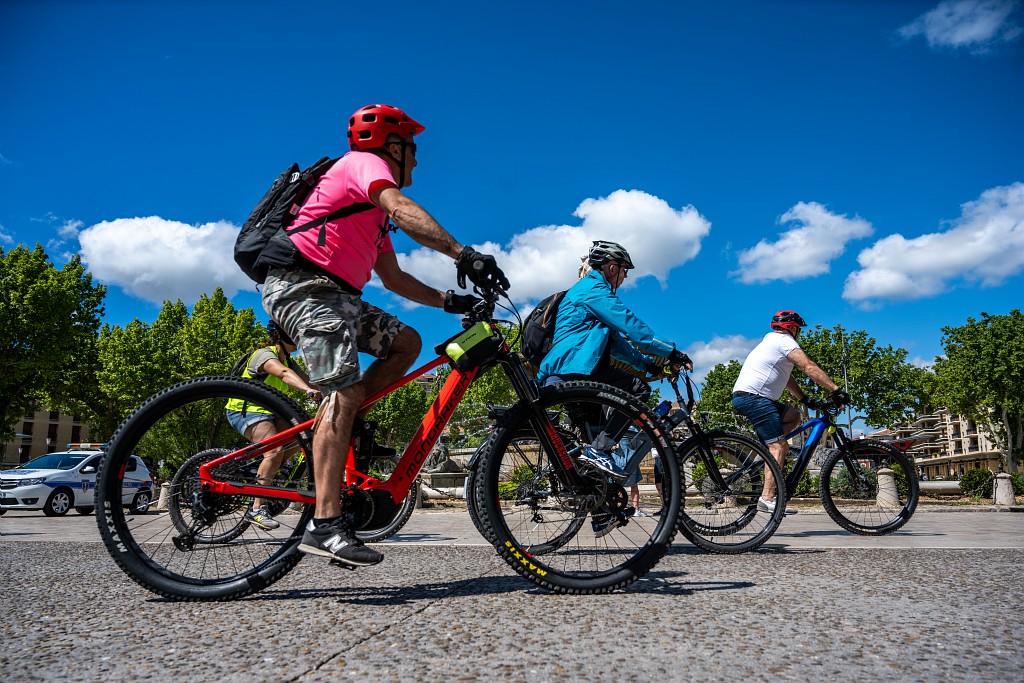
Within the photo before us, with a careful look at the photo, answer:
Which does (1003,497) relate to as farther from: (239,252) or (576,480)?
(239,252)

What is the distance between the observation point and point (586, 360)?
16.4ft

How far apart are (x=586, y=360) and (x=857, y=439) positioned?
324 cm

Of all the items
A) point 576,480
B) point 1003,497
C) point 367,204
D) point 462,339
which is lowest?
point 1003,497

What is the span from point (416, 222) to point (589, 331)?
248 cm

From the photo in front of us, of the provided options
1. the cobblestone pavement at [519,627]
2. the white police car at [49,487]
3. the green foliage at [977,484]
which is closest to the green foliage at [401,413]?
the white police car at [49,487]

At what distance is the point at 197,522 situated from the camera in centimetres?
306

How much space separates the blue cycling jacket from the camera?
16.1ft

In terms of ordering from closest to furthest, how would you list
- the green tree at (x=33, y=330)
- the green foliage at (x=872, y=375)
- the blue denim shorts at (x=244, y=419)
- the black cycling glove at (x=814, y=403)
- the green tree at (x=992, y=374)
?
the blue denim shorts at (x=244, y=419)
the black cycling glove at (x=814, y=403)
the green tree at (x=33, y=330)
the green tree at (x=992, y=374)
the green foliage at (x=872, y=375)

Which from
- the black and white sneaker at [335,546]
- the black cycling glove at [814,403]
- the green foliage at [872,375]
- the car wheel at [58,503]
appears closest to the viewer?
the black and white sneaker at [335,546]

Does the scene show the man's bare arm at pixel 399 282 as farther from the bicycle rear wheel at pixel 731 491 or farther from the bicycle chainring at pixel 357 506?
the bicycle rear wheel at pixel 731 491

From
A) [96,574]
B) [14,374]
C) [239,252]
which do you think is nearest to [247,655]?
[239,252]

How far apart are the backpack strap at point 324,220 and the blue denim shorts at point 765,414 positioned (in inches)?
178

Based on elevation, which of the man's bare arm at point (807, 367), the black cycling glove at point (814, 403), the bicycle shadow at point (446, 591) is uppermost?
the man's bare arm at point (807, 367)

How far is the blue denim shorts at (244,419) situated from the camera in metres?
3.09
